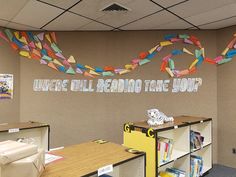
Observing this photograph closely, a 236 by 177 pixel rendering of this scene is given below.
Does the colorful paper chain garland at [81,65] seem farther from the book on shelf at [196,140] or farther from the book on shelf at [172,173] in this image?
the book on shelf at [172,173]

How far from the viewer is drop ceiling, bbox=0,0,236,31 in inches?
105

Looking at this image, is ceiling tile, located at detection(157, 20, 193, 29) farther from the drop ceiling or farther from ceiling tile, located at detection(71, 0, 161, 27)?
ceiling tile, located at detection(71, 0, 161, 27)

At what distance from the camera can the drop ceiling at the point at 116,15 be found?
2670 mm

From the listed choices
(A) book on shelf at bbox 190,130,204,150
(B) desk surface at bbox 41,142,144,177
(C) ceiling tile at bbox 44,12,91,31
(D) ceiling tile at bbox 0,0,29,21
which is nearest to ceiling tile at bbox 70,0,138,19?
(C) ceiling tile at bbox 44,12,91,31

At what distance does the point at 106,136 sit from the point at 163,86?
1410 mm

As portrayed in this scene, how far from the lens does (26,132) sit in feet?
8.73

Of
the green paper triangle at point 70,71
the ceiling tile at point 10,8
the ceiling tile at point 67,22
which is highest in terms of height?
the ceiling tile at point 67,22

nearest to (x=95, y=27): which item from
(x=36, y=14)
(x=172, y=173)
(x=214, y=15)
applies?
(x=36, y=14)

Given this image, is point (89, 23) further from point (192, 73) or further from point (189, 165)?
point (189, 165)

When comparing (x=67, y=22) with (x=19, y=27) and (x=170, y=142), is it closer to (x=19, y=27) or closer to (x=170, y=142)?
(x=19, y=27)

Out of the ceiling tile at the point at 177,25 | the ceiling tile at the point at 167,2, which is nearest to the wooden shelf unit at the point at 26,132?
the ceiling tile at the point at 167,2

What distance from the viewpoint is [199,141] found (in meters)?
3.14

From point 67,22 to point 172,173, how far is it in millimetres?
2713

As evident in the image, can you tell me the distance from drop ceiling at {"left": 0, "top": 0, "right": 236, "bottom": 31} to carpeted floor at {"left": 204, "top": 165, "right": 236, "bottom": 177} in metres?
2.44
